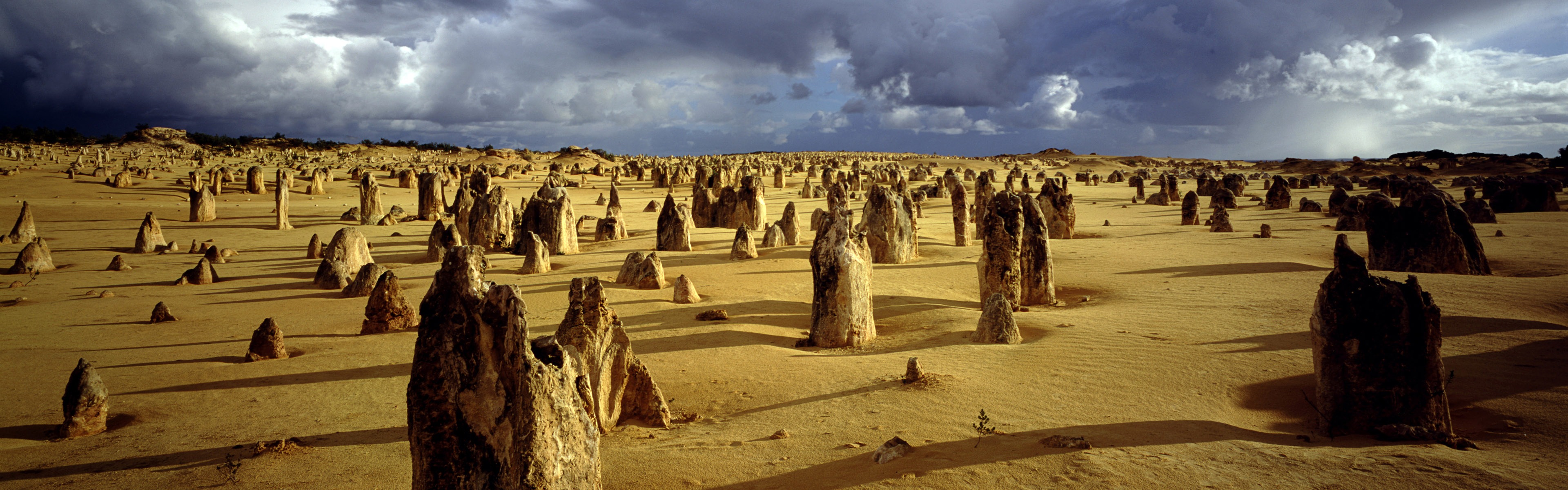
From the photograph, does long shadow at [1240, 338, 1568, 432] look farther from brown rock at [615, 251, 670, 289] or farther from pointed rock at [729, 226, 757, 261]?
pointed rock at [729, 226, 757, 261]

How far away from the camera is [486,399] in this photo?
415cm

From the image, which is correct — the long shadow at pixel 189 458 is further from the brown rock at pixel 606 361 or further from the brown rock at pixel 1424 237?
the brown rock at pixel 1424 237

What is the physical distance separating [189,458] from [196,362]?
332 cm

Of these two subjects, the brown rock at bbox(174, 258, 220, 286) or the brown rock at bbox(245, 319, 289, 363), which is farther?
the brown rock at bbox(174, 258, 220, 286)

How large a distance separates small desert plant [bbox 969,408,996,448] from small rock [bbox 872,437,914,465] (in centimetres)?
56

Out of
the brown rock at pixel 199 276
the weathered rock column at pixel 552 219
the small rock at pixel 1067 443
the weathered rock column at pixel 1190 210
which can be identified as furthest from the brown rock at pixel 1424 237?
the brown rock at pixel 199 276

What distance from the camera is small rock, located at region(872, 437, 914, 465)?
5203mm

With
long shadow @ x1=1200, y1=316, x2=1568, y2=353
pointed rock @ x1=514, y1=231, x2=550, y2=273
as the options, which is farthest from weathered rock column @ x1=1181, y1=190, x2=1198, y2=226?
pointed rock @ x1=514, y1=231, x2=550, y2=273

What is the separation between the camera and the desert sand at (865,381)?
509 centimetres

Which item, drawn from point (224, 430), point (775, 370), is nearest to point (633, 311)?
point (775, 370)

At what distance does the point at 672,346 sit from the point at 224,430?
4274 millimetres

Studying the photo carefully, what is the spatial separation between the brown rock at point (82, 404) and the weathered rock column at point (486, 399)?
12.8 ft

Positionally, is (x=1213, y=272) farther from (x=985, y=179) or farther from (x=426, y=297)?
(x=985, y=179)

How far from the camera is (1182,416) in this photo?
613 centimetres
